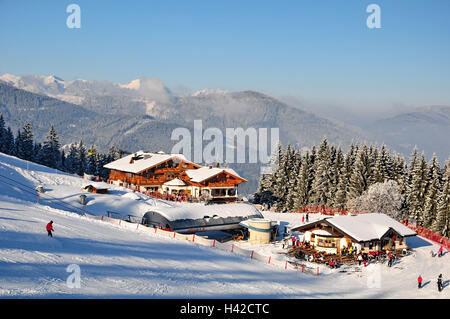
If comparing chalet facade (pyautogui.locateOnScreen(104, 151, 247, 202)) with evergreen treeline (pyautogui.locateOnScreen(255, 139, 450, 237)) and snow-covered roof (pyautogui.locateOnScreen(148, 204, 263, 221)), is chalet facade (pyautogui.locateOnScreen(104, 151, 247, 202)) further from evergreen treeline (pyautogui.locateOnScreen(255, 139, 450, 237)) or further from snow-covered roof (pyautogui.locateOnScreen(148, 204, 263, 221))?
snow-covered roof (pyautogui.locateOnScreen(148, 204, 263, 221))

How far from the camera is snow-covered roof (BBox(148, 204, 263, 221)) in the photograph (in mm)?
42500

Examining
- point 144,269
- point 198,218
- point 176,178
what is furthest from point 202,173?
point 144,269

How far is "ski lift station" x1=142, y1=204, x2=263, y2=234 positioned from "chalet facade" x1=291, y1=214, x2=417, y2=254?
7.36m

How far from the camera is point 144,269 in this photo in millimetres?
25359

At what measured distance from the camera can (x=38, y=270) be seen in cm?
2114

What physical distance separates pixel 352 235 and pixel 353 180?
104ft

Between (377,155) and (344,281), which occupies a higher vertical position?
(377,155)

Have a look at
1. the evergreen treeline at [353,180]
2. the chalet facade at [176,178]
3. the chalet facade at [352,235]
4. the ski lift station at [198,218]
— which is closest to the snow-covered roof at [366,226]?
the chalet facade at [352,235]

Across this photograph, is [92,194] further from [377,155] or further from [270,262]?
[377,155]

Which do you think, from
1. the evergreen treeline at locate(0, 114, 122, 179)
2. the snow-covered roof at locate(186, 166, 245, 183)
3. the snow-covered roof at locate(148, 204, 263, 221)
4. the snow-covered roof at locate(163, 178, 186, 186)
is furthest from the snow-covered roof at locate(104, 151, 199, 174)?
the snow-covered roof at locate(148, 204, 263, 221)

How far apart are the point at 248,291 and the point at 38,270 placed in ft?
38.9

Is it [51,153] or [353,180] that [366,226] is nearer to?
[353,180]
